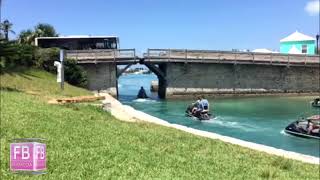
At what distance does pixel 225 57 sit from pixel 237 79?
10.7 ft

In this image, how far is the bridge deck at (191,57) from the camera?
201 feet

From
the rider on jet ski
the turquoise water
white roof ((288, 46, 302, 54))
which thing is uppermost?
white roof ((288, 46, 302, 54))

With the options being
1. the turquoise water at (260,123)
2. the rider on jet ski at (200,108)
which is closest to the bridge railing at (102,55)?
the turquoise water at (260,123)

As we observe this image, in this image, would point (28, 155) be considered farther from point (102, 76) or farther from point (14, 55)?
point (102, 76)

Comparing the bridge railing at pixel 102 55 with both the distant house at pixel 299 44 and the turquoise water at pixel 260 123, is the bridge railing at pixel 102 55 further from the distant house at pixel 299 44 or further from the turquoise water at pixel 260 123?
the distant house at pixel 299 44

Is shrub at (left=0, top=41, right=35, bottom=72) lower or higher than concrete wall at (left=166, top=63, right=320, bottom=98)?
higher

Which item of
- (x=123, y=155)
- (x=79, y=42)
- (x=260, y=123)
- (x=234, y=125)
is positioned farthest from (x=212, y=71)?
(x=123, y=155)

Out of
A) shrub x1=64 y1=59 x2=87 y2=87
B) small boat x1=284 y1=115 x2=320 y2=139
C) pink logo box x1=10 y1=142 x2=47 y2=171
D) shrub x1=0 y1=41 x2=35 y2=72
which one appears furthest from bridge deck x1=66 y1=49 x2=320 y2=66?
pink logo box x1=10 y1=142 x2=47 y2=171

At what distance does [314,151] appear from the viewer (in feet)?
→ 80.4

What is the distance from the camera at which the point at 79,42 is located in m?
65.9

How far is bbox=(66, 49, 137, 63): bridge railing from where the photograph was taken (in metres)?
60.3

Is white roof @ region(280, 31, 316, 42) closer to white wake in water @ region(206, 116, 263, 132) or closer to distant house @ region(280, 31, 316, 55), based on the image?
distant house @ region(280, 31, 316, 55)

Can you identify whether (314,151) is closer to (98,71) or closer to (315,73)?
(98,71)

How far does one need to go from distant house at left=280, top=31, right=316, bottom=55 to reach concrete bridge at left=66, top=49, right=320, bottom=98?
1042 centimetres
